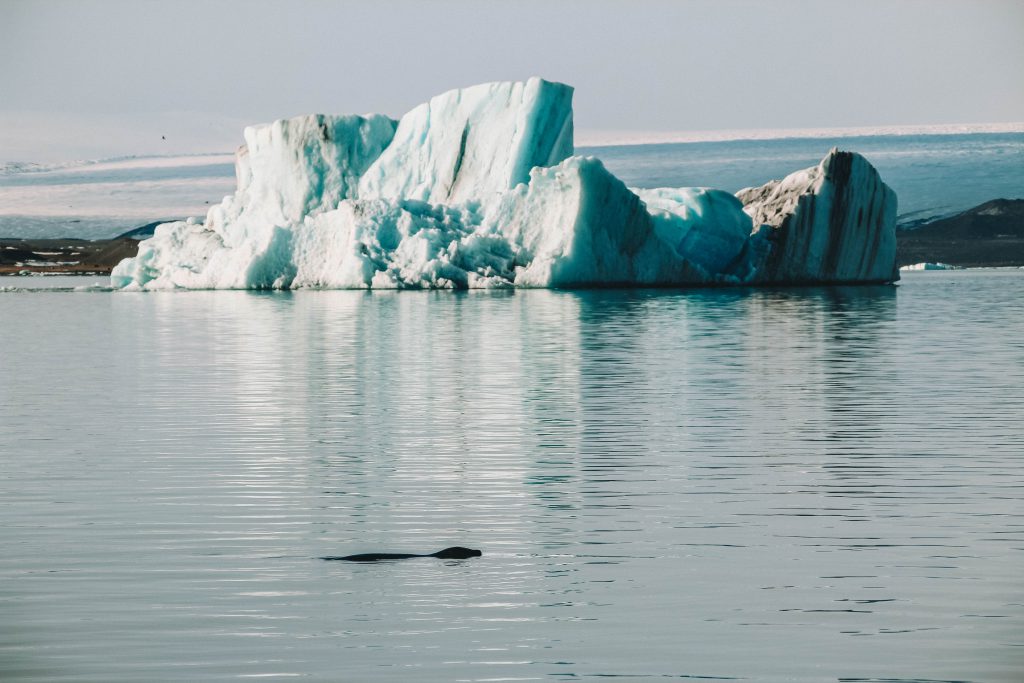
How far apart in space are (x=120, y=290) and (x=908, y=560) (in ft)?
175

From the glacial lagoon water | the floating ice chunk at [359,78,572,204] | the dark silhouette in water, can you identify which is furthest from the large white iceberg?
the dark silhouette in water

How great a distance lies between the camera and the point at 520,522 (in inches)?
299

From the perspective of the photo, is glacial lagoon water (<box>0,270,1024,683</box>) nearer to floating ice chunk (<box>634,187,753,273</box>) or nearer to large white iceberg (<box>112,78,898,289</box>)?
large white iceberg (<box>112,78,898,289</box>)

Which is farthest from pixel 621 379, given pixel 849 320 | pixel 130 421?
pixel 849 320

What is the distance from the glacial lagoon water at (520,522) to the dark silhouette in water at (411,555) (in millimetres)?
96

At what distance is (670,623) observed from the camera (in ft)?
18.0

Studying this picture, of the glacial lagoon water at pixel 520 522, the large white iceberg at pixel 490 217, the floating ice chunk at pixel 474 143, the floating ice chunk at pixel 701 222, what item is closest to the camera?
the glacial lagoon water at pixel 520 522

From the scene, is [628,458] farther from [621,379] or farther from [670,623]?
[621,379]

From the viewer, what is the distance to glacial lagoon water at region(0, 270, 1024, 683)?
5.19 m

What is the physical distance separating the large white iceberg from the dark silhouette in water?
34.1 metres

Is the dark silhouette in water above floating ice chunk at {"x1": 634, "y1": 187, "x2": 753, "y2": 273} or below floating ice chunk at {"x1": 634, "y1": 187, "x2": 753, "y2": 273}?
below

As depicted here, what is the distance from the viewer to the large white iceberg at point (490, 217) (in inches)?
1686

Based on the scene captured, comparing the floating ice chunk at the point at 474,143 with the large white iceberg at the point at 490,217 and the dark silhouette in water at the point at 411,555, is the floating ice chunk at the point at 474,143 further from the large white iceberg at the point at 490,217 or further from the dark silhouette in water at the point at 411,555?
the dark silhouette in water at the point at 411,555

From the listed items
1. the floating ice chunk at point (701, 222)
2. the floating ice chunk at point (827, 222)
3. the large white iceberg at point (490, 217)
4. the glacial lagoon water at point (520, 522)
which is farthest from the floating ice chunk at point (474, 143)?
the glacial lagoon water at point (520, 522)
